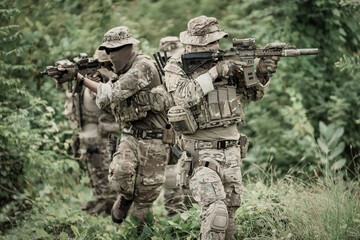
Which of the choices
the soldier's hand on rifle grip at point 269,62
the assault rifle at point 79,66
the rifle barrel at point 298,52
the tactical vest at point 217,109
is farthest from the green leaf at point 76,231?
the rifle barrel at point 298,52

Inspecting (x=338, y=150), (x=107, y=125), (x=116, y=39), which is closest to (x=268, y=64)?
(x=116, y=39)

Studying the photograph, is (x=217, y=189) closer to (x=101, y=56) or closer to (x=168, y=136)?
(x=168, y=136)

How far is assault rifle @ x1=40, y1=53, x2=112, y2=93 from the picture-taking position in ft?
18.3

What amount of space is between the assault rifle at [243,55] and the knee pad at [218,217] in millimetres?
1177

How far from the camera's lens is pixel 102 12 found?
10445mm

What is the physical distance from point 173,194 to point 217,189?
92.3 inches

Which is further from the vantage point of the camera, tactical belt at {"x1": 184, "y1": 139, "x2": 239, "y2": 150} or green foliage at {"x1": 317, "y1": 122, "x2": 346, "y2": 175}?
green foliage at {"x1": 317, "y1": 122, "x2": 346, "y2": 175}

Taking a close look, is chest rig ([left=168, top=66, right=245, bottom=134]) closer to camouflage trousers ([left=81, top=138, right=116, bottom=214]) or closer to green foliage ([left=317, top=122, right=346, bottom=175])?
camouflage trousers ([left=81, top=138, right=116, bottom=214])

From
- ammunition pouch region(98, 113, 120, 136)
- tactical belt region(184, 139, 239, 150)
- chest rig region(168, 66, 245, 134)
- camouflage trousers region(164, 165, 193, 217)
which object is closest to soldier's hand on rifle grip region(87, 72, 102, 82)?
ammunition pouch region(98, 113, 120, 136)

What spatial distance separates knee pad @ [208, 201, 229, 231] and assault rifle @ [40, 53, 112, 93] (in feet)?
6.85

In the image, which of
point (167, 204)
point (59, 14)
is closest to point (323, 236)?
point (167, 204)

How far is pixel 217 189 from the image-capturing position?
190 inches

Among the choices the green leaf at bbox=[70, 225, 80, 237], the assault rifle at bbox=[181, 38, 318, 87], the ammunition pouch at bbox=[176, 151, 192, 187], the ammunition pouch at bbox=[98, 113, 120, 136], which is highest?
the assault rifle at bbox=[181, 38, 318, 87]

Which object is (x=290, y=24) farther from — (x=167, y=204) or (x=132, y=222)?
(x=132, y=222)
